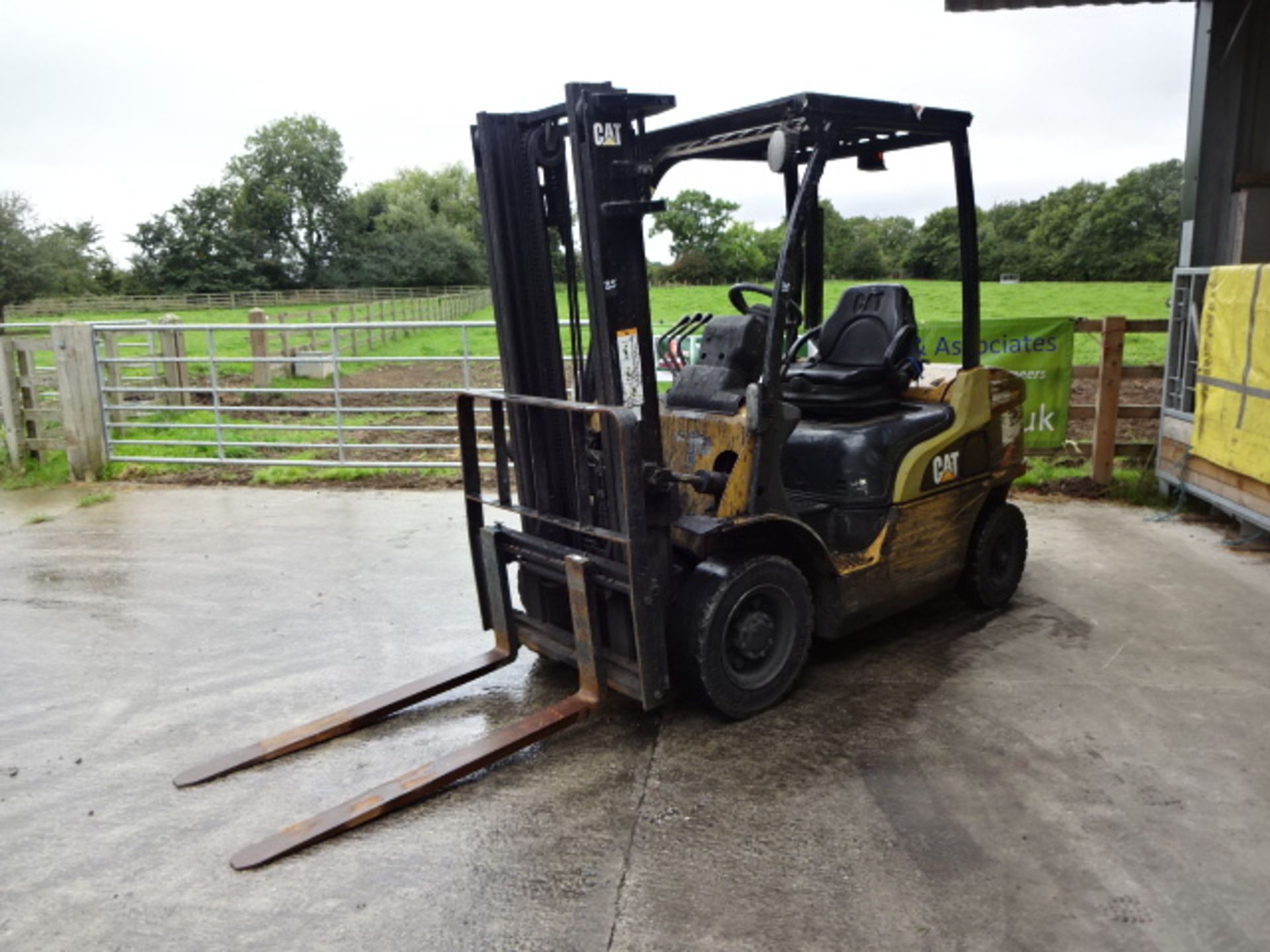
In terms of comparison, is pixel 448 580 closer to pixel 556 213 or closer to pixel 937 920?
pixel 556 213

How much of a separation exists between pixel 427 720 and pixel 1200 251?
8.89 metres

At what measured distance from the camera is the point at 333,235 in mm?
71688

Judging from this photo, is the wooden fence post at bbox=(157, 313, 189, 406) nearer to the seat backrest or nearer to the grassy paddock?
the grassy paddock

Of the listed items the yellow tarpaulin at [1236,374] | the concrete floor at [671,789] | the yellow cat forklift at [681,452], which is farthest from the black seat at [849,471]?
the yellow tarpaulin at [1236,374]

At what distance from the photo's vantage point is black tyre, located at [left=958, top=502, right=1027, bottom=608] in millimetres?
5836

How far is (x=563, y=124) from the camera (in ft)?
14.5

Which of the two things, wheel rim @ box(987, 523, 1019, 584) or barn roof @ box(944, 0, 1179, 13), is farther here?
barn roof @ box(944, 0, 1179, 13)

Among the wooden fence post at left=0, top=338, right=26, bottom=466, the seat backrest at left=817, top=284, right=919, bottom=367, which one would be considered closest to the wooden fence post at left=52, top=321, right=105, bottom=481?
the wooden fence post at left=0, top=338, right=26, bottom=466

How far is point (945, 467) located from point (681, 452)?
1.57m

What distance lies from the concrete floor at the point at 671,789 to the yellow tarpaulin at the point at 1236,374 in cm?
113

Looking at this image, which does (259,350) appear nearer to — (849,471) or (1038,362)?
(1038,362)

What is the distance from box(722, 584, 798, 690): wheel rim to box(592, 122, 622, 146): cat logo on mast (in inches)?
82.2

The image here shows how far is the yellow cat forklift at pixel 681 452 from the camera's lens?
165 inches

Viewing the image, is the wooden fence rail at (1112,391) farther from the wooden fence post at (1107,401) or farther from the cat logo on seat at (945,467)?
the cat logo on seat at (945,467)
